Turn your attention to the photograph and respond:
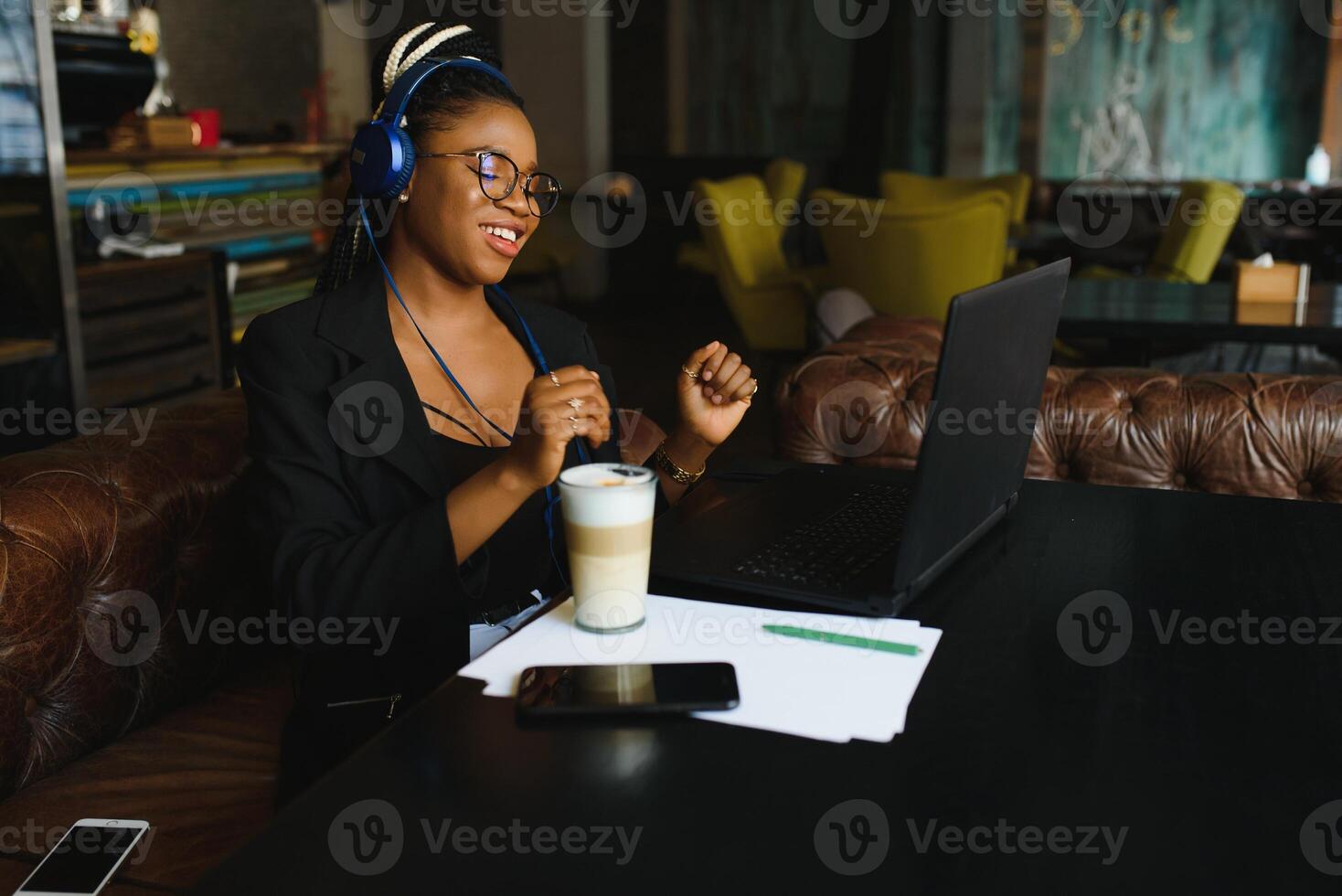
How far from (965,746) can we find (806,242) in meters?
7.45

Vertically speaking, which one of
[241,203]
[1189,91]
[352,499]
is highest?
[1189,91]

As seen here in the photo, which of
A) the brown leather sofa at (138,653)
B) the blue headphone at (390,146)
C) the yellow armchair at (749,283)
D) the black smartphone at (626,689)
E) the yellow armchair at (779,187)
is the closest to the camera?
the black smartphone at (626,689)

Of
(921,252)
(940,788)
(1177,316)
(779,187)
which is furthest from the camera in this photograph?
(779,187)

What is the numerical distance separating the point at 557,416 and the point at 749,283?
4.39m

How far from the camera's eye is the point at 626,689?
39.2 inches

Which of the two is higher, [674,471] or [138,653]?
[674,471]

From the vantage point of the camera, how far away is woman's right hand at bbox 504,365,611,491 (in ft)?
3.95

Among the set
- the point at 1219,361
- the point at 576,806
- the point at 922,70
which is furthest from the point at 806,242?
the point at 576,806

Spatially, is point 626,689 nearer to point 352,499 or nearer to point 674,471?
point 352,499

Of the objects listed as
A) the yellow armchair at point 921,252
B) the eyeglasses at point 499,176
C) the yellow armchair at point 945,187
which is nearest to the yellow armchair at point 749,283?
the yellow armchair at point 921,252

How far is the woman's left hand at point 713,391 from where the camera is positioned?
4.93ft

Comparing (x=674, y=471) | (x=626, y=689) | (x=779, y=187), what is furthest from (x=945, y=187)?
(x=626, y=689)

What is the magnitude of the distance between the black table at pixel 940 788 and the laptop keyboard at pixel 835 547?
0.42ft

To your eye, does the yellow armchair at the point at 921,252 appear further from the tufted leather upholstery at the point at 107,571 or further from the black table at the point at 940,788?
the black table at the point at 940,788
